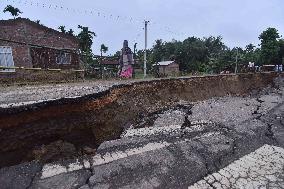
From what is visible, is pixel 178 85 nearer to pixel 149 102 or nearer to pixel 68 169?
pixel 149 102

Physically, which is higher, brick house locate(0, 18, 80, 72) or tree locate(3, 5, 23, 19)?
tree locate(3, 5, 23, 19)

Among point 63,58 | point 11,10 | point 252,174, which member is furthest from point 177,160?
point 11,10

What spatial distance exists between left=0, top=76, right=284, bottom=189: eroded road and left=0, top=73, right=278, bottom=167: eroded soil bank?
18 cm

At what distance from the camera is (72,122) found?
4.16 m

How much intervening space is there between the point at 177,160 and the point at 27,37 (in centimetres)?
1333

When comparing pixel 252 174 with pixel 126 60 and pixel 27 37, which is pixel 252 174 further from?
pixel 27 37

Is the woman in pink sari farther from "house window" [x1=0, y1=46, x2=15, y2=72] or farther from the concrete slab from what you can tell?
the concrete slab

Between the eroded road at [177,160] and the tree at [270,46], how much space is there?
22.8 metres

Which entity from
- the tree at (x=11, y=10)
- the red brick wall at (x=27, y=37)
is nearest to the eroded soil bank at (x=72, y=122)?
the red brick wall at (x=27, y=37)

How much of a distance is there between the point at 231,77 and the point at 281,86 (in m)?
3.63

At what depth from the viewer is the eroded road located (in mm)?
3402

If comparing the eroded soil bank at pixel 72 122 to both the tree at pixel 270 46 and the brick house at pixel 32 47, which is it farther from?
the tree at pixel 270 46

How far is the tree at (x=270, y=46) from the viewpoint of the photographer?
2664 centimetres

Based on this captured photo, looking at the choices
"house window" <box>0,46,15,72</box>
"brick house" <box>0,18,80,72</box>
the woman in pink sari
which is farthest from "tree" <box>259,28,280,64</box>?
"house window" <box>0,46,15,72</box>
